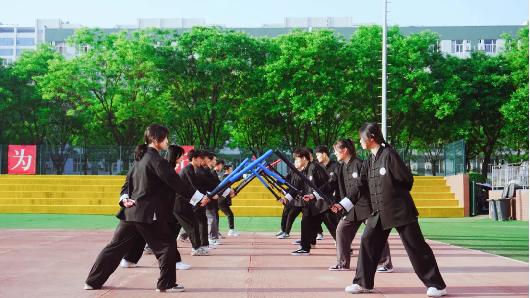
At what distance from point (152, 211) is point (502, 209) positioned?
67.6 feet

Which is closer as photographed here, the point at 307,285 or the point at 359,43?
the point at 307,285

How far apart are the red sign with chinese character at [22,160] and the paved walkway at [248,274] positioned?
74.6 ft

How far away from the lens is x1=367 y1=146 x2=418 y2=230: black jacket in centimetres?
689

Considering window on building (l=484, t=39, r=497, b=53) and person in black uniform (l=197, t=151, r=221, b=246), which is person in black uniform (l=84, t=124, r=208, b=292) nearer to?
person in black uniform (l=197, t=151, r=221, b=246)

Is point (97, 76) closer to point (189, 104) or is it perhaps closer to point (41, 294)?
point (189, 104)

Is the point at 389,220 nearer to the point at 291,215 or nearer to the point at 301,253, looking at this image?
the point at 301,253

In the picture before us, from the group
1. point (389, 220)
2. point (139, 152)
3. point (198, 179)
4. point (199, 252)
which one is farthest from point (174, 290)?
point (198, 179)

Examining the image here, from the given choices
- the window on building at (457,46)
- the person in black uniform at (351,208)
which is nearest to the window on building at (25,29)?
the window on building at (457,46)

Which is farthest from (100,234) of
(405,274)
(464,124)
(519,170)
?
(464,124)

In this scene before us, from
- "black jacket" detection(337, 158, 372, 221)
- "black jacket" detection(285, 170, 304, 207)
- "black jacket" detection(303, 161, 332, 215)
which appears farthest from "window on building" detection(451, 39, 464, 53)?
"black jacket" detection(337, 158, 372, 221)

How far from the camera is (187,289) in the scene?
7.42 meters

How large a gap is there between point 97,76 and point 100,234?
2864 centimetres

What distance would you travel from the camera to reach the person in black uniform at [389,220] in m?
6.83

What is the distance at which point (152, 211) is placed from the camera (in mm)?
7164
